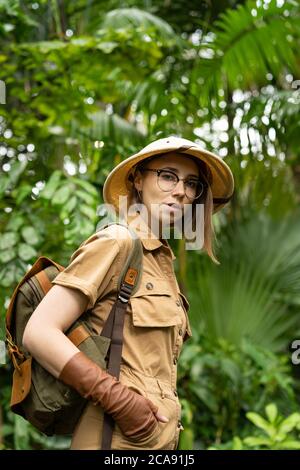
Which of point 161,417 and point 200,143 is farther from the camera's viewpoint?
point 200,143

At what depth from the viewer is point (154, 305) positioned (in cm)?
168

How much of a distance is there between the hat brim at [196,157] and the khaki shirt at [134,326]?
0.26 metres

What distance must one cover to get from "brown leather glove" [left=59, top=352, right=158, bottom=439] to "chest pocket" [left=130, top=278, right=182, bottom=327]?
0.57ft

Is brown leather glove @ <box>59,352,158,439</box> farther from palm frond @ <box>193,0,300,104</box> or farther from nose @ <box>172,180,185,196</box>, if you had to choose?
palm frond @ <box>193,0,300,104</box>

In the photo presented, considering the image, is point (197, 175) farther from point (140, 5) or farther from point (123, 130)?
point (140, 5)

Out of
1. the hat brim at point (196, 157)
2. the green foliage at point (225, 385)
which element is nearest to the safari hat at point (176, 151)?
the hat brim at point (196, 157)

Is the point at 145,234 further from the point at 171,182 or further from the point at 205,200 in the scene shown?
the point at 205,200

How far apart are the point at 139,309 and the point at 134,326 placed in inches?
1.7

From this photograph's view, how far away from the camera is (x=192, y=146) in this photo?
183 cm

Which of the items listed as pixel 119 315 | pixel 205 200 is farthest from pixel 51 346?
pixel 205 200

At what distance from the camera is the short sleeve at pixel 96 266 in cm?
155

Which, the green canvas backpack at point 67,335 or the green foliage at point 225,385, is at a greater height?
the green canvas backpack at point 67,335

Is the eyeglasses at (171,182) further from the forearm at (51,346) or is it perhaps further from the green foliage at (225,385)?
the green foliage at (225,385)

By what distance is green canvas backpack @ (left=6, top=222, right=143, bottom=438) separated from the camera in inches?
61.6
